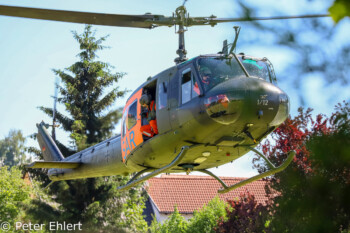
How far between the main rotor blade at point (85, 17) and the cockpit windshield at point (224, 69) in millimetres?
2575

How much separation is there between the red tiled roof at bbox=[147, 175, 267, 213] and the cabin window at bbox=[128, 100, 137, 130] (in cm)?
2259

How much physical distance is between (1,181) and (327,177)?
33.1 metres

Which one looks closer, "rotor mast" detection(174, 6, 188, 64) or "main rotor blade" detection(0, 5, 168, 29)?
"main rotor blade" detection(0, 5, 168, 29)

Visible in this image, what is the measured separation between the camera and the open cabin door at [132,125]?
33.7 ft

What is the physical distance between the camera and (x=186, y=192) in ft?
115

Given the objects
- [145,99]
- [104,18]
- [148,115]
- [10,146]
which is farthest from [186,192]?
[10,146]

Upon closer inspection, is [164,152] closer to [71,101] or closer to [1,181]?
[71,101]

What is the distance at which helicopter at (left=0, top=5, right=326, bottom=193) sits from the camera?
8.56m

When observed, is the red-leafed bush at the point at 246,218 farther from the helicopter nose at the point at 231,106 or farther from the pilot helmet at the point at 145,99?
the helicopter nose at the point at 231,106

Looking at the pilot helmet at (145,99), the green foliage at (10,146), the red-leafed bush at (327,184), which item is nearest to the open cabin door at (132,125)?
the pilot helmet at (145,99)

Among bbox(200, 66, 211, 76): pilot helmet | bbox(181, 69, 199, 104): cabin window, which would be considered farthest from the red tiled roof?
bbox(200, 66, 211, 76): pilot helmet

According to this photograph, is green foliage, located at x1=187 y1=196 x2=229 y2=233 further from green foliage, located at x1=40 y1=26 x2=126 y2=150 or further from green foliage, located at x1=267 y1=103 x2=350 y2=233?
green foliage, located at x1=267 y1=103 x2=350 y2=233

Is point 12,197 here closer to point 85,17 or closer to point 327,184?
point 85,17

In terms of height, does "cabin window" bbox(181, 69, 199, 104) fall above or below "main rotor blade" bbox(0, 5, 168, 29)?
below
